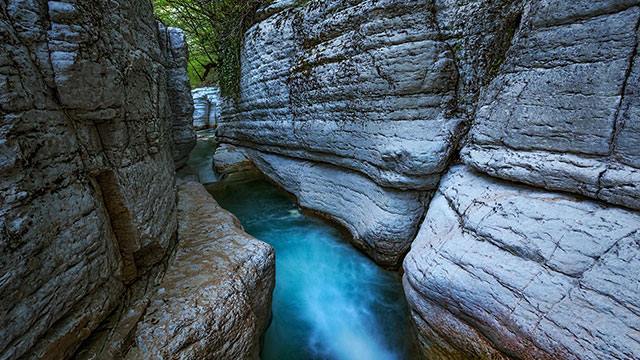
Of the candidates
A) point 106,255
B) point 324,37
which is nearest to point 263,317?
point 106,255

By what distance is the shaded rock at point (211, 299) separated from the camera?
1.84 meters

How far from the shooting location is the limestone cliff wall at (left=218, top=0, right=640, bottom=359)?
5.96 ft

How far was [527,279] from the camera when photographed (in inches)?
77.5

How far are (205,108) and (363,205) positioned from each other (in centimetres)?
1213

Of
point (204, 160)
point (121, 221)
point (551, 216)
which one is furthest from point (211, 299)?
point (204, 160)

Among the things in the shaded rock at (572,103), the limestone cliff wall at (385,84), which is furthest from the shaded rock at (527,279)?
the limestone cliff wall at (385,84)

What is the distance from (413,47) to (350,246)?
2.83 metres

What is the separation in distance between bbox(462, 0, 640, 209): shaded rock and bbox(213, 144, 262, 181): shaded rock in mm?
5681

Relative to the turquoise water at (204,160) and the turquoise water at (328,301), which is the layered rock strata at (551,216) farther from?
the turquoise water at (204,160)

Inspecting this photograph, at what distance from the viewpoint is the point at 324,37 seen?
4.36 m

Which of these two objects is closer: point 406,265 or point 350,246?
point 406,265

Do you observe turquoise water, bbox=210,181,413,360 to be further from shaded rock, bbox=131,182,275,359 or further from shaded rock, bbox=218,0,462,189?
shaded rock, bbox=218,0,462,189

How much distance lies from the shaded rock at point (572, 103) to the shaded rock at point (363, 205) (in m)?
1.15

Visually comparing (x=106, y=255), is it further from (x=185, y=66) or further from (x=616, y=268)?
(x=185, y=66)
